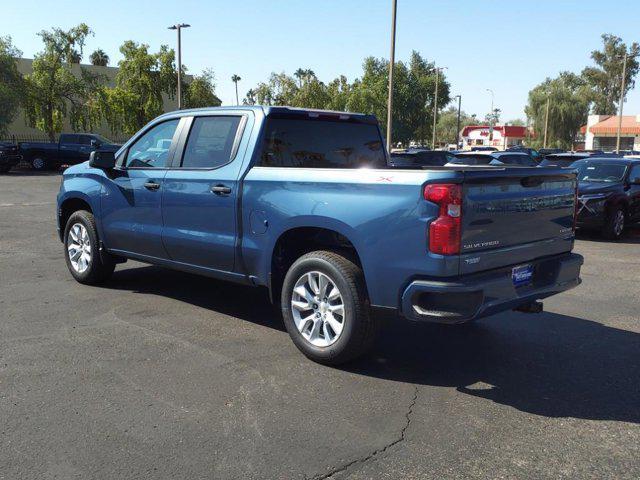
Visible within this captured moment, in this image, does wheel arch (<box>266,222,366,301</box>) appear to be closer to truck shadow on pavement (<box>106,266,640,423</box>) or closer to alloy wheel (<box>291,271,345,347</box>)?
alloy wheel (<box>291,271,345,347</box>)

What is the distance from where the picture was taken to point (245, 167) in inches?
203

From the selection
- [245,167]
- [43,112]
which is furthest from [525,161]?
[43,112]

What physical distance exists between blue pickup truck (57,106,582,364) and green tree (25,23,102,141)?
35712 millimetres

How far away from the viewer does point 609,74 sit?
90.2 m

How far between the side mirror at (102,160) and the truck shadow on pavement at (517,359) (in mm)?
1513

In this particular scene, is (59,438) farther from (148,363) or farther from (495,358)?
(495,358)

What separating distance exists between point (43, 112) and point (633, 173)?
3591cm

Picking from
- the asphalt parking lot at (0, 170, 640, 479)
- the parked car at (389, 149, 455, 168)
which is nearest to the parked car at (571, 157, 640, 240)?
the parked car at (389, 149, 455, 168)

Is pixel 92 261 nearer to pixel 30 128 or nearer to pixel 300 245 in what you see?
pixel 300 245

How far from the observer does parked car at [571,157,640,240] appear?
11.7 m

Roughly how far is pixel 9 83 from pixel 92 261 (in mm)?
34025

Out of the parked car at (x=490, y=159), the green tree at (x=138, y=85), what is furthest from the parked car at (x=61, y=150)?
the parked car at (x=490, y=159)

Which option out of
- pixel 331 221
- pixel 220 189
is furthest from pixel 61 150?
pixel 331 221

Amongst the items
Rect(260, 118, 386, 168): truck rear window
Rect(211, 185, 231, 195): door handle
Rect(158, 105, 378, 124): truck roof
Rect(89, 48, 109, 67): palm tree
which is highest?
Rect(89, 48, 109, 67): palm tree
